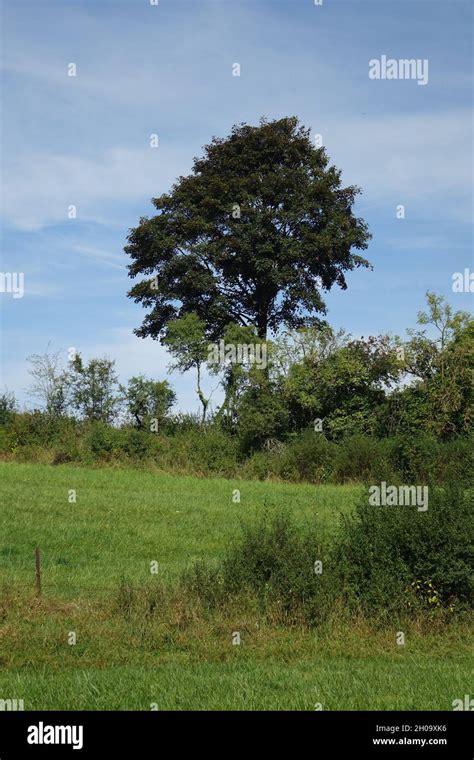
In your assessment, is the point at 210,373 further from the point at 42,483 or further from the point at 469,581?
the point at 469,581

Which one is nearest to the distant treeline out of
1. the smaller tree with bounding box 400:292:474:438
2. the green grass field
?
the smaller tree with bounding box 400:292:474:438

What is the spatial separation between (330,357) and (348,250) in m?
12.9

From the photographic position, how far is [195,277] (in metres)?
43.1

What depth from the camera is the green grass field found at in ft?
25.6

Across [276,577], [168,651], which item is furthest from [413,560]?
[168,651]

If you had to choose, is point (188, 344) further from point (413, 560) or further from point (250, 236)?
point (413, 560)

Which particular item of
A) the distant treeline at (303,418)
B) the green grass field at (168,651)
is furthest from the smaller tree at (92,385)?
the green grass field at (168,651)

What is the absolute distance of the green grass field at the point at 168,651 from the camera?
308 inches

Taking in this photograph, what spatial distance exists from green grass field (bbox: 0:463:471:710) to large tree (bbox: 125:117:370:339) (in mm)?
26782

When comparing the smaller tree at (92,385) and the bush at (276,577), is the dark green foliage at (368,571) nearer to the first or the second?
the bush at (276,577)

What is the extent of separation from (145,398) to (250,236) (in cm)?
1124

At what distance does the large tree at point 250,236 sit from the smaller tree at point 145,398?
7103 mm

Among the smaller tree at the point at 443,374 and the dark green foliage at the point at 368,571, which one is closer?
the dark green foliage at the point at 368,571
